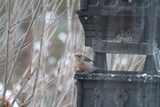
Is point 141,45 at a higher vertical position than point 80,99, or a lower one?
higher

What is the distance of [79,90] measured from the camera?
2.50 meters

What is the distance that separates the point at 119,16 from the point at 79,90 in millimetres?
437

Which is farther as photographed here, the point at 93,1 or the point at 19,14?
the point at 19,14

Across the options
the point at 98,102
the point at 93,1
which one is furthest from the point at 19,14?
the point at 98,102

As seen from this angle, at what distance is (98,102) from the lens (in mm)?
2455

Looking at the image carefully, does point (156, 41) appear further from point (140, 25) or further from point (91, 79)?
point (91, 79)

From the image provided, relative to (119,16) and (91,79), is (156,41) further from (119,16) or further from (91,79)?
(91,79)

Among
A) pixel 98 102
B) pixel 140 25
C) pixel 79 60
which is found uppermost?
pixel 140 25

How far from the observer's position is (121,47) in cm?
250

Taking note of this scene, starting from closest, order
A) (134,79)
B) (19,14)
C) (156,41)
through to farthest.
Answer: (134,79), (156,41), (19,14)

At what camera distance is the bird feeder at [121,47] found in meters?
2.42

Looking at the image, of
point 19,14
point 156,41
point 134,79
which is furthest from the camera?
point 19,14

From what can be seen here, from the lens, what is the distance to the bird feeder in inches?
95.3

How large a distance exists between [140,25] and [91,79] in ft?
1.22
